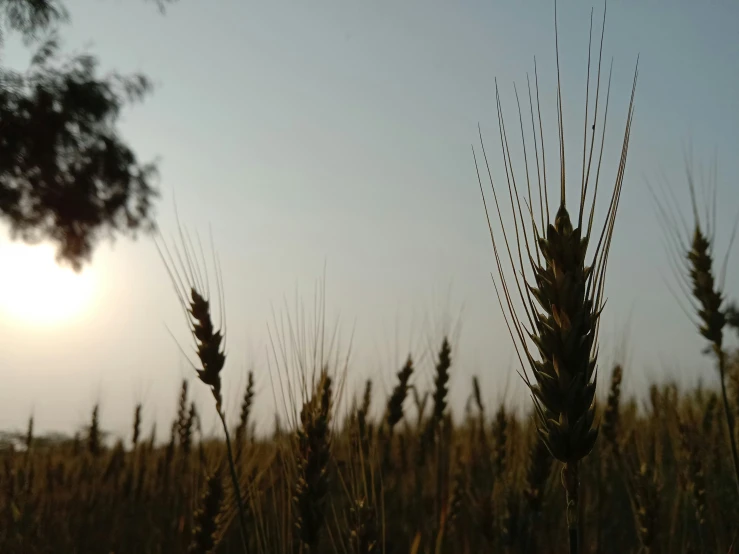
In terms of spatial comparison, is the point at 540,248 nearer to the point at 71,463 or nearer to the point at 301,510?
the point at 301,510

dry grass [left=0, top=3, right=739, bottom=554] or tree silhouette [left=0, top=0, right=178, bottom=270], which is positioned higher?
tree silhouette [left=0, top=0, right=178, bottom=270]

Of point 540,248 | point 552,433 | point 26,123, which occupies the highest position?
point 26,123

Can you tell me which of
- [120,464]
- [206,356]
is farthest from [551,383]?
[120,464]

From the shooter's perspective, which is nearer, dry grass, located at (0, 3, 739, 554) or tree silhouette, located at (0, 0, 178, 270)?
dry grass, located at (0, 3, 739, 554)

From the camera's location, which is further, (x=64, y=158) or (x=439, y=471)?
(x=64, y=158)

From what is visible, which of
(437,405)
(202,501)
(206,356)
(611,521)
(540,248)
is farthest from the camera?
(611,521)

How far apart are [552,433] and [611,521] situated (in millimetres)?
3257

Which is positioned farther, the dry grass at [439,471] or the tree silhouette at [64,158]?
the tree silhouette at [64,158]

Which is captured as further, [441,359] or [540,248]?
[441,359]

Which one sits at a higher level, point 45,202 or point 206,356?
point 45,202

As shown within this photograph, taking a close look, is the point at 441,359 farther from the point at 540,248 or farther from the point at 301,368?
the point at 540,248

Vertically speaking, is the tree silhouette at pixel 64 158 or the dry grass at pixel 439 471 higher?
the tree silhouette at pixel 64 158

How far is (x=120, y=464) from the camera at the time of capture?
5094mm

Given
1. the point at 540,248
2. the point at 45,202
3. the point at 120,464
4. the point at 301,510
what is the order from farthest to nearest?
the point at 45,202
the point at 120,464
the point at 301,510
the point at 540,248
